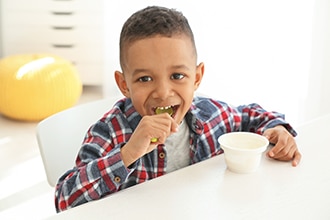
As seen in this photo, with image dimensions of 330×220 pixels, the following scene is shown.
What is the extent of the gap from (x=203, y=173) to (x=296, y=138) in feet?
1.00

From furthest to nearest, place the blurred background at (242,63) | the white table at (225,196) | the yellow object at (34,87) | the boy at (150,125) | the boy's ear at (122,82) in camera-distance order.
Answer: the yellow object at (34,87), the blurred background at (242,63), the boy's ear at (122,82), the boy at (150,125), the white table at (225,196)

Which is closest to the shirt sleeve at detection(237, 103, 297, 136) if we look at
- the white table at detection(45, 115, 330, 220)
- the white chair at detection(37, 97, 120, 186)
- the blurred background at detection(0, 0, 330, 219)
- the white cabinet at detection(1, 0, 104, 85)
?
the white table at detection(45, 115, 330, 220)

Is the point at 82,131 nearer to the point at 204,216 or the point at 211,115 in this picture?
the point at 211,115

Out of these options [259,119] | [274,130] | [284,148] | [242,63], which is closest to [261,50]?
[242,63]

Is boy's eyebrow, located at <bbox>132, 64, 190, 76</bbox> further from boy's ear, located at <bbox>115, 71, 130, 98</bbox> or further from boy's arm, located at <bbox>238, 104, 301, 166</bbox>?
boy's arm, located at <bbox>238, 104, 301, 166</bbox>

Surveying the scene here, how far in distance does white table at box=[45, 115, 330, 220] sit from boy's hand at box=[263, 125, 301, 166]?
14 millimetres

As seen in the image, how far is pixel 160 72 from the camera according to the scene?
1.07 metres

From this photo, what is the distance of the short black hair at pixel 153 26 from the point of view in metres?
1.09

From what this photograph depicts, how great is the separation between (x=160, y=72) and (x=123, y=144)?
0.18 metres

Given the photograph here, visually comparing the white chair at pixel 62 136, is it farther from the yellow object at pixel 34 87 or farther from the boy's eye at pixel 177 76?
the yellow object at pixel 34 87

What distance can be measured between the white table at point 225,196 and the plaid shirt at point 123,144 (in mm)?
93

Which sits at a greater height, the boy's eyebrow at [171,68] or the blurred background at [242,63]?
the boy's eyebrow at [171,68]

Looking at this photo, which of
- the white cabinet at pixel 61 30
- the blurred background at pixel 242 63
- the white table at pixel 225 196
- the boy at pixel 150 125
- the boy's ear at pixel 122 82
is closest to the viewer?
the white table at pixel 225 196

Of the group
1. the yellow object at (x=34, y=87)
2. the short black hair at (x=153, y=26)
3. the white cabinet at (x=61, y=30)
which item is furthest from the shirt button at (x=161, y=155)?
the white cabinet at (x=61, y=30)
